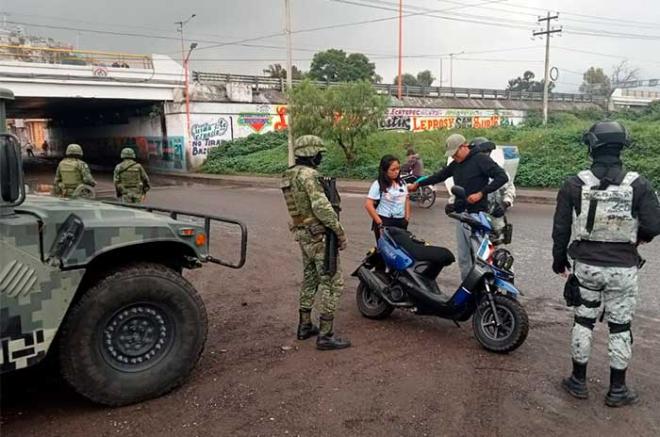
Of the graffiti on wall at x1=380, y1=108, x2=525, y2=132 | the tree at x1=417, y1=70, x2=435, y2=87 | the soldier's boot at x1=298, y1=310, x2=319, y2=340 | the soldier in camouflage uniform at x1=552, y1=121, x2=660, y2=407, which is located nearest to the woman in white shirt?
the soldier's boot at x1=298, y1=310, x2=319, y2=340

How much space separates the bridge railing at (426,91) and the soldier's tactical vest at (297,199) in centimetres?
1975

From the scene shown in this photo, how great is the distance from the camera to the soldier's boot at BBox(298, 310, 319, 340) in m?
4.86

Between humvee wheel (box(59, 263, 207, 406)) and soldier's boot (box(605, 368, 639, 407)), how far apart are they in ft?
8.93

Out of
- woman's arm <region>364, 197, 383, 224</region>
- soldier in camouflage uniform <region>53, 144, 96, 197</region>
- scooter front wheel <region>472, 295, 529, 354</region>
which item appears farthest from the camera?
soldier in camouflage uniform <region>53, 144, 96, 197</region>

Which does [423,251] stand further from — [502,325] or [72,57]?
[72,57]

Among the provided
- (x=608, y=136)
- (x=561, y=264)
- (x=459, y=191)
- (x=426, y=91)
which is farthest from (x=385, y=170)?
(x=426, y=91)

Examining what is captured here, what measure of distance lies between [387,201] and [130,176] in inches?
228

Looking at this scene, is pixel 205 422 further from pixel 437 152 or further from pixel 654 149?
pixel 437 152

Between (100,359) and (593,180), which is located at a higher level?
(593,180)

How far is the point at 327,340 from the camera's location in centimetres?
462

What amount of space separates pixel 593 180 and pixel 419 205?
34.9 feet

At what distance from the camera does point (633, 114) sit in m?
41.7

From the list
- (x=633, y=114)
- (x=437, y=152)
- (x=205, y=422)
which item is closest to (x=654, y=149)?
(x=437, y=152)

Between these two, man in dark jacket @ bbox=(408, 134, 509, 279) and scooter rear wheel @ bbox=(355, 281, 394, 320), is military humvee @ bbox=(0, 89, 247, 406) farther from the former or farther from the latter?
man in dark jacket @ bbox=(408, 134, 509, 279)
